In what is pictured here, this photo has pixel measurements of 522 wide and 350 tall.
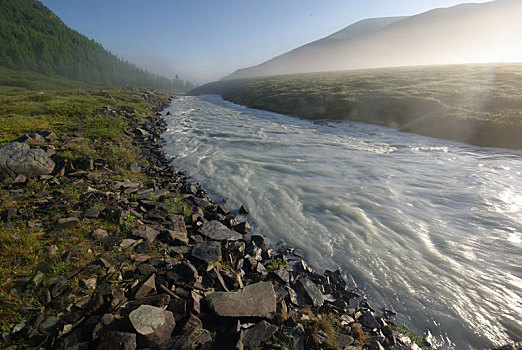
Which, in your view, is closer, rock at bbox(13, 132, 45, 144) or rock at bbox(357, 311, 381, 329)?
rock at bbox(357, 311, 381, 329)

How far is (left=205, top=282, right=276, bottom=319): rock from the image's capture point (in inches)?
166

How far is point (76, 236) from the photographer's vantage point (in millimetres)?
5391

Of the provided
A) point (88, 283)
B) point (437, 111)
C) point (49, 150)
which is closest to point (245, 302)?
point (88, 283)

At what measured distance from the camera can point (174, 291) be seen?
4508 millimetres

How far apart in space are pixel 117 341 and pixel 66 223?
3800mm

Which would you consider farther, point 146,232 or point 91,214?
point 91,214

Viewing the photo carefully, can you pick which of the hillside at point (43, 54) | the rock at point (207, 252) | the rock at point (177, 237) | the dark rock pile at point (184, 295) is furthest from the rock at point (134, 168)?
the hillside at point (43, 54)

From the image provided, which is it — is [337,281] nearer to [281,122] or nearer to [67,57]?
[281,122]

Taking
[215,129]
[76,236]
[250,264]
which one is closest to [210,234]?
[250,264]

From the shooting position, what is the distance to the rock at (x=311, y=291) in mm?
5246

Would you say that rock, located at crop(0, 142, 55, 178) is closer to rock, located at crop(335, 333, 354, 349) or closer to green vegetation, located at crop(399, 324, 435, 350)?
rock, located at crop(335, 333, 354, 349)

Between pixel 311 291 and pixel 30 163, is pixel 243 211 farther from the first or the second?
pixel 30 163

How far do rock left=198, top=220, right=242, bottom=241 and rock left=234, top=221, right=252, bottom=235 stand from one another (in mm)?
511

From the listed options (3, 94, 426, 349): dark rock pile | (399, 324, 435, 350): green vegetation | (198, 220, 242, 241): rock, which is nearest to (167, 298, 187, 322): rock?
(3, 94, 426, 349): dark rock pile
